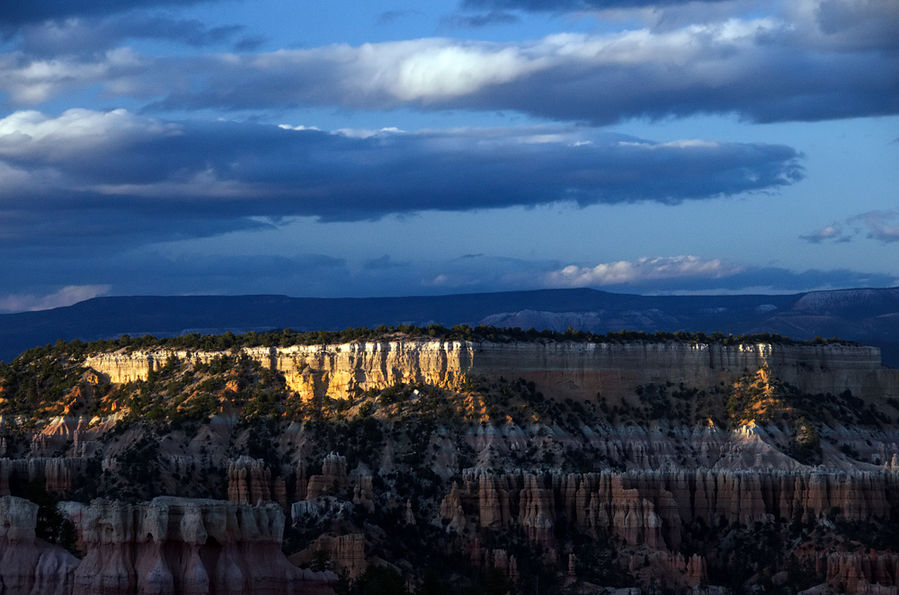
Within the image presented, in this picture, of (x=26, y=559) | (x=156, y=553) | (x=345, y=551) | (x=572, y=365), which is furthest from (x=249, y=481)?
(x=156, y=553)

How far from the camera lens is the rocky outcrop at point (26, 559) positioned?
97250 millimetres

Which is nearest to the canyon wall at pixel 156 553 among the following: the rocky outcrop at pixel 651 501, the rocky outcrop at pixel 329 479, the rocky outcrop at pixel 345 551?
the rocky outcrop at pixel 345 551

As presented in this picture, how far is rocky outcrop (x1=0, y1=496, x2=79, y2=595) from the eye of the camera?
97250mm

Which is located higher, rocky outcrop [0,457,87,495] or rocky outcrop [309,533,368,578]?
rocky outcrop [0,457,87,495]

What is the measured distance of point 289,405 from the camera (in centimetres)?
17712

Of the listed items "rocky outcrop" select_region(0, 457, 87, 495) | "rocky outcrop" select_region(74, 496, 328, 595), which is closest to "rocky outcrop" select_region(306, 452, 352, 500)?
"rocky outcrop" select_region(0, 457, 87, 495)

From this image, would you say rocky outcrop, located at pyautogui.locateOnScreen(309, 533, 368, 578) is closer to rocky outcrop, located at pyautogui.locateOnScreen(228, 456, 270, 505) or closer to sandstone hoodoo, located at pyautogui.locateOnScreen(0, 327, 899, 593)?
sandstone hoodoo, located at pyautogui.locateOnScreen(0, 327, 899, 593)

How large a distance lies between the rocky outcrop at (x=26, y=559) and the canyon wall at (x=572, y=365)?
250ft

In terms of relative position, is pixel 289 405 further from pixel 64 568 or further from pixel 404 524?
pixel 64 568

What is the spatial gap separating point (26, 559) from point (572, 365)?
84513 mm

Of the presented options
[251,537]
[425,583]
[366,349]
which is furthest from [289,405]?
[251,537]

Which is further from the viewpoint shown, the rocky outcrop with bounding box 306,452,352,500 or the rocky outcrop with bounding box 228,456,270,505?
the rocky outcrop with bounding box 228,456,270,505

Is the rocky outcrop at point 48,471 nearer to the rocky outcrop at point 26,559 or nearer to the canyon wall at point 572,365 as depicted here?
the canyon wall at point 572,365

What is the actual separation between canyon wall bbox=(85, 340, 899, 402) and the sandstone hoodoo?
0.19m
